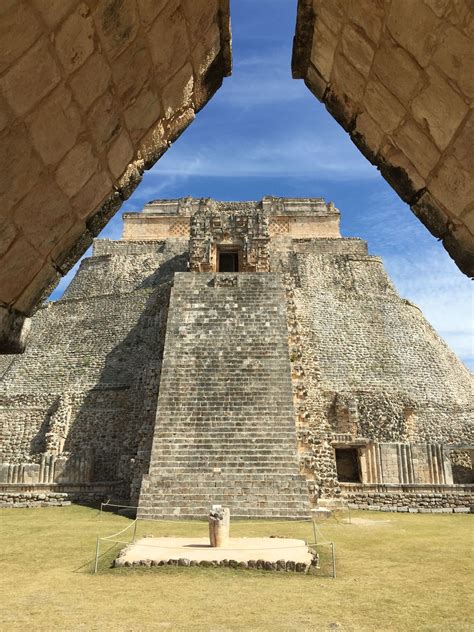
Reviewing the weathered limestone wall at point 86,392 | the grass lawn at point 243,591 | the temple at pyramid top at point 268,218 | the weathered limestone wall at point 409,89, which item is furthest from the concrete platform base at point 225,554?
the temple at pyramid top at point 268,218

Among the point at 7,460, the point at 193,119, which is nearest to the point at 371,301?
the point at 7,460

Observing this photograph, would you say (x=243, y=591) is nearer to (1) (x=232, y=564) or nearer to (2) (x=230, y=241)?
(1) (x=232, y=564)

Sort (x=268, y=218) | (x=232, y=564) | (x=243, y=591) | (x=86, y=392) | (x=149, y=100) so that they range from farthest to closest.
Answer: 1. (x=268, y=218)
2. (x=86, y=392)
3. (x=232, y=564)
4. (x=243, y=591)
5. (x=149, y=100)

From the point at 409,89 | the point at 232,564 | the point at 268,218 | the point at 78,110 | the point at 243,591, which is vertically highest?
the point at 268,218

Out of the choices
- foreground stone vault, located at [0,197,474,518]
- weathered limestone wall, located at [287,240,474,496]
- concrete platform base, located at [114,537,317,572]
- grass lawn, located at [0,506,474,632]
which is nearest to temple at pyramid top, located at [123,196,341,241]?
foreground stone vault, located at [0,197,474,518]

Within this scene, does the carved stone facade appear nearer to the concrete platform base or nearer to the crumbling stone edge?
the concrete platform base

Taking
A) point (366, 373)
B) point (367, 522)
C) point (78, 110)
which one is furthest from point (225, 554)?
point (366, 373)

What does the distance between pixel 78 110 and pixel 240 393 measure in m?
10.5

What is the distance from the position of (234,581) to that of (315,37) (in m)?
5.32

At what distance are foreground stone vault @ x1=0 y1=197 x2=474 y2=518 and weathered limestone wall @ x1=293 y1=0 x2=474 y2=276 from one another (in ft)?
28.2

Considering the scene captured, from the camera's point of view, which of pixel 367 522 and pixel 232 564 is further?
pixel 367 522

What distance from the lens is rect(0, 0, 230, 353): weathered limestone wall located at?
76.0 inches

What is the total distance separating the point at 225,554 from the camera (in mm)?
6676

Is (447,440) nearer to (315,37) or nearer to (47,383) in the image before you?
(47,383)
